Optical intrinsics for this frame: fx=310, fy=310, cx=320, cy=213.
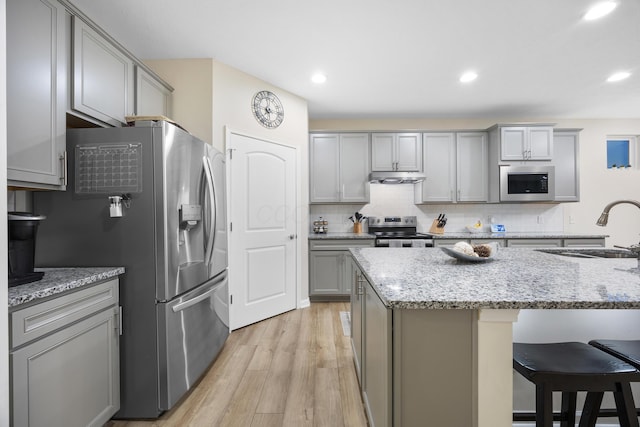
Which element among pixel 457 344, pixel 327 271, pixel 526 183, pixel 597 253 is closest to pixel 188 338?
pixel 457 344

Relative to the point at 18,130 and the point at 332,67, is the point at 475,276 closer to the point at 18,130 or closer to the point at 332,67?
the point at 18,130

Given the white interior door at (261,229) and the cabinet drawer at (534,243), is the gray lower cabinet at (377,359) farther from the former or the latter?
the cabinet drawer at (534,243)

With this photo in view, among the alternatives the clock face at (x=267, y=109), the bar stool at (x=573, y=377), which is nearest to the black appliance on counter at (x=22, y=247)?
the bar stool at (x=573, y=377)

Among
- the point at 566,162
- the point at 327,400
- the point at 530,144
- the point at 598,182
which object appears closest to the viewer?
the point at 327,400

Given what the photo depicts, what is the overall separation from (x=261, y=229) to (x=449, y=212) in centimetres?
284

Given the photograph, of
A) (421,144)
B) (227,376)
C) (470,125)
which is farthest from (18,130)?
(470,125)

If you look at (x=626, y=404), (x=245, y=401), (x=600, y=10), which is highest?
(x=600, y=10)

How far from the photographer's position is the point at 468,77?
3.27m

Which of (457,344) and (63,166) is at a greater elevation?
(63,166)

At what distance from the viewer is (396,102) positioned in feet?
13.1

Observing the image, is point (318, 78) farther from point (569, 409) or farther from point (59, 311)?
point (569, 409)

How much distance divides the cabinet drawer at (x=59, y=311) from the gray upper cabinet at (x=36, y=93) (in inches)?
23.5

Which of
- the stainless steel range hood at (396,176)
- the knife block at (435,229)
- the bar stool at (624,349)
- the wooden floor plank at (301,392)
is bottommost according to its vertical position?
the wooden floor plank at (301,392)

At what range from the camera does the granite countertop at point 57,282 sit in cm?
120
